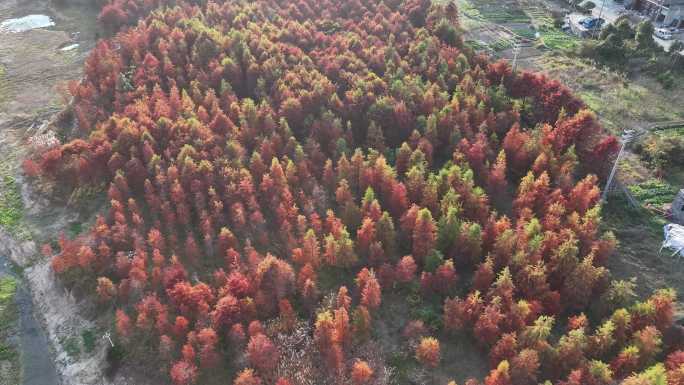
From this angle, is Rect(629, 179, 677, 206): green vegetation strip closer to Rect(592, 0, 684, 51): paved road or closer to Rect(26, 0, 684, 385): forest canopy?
Rect(26, 0, 684, 385): forest canopy

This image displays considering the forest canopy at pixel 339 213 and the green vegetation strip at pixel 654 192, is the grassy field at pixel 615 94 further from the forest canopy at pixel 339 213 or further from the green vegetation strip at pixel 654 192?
the green vegetation strip at pixel 654 192

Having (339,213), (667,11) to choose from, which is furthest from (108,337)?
(667,11)

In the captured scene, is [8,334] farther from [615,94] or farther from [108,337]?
[615,94]

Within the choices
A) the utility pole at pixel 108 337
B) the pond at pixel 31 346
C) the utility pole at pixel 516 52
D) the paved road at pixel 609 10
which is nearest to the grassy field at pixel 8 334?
the pond at pixel 31 346

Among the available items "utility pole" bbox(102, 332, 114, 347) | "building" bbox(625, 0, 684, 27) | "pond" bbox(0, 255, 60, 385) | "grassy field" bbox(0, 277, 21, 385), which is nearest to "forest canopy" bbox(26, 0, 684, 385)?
"utility pole" bbox(102, 332, 114, 347)

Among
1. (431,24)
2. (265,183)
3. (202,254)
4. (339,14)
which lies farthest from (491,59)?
(202,254)
